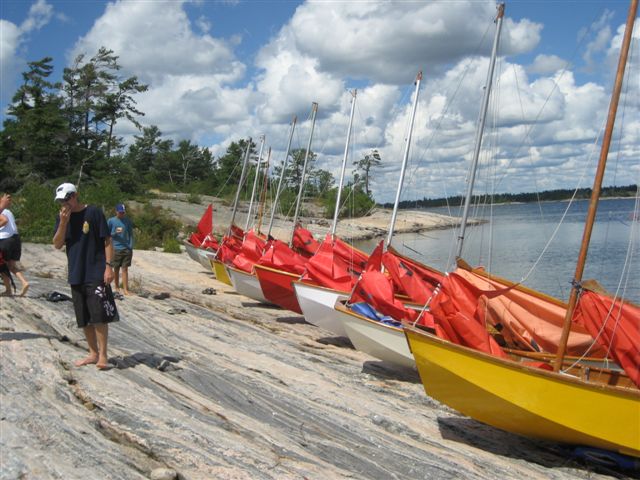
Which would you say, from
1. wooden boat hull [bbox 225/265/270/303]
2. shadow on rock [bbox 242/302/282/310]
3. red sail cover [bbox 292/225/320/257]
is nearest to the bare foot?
wooden boat hull [bbox 225/265/270/303]

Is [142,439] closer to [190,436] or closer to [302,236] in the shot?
[190,436]

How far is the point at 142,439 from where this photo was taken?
5488mm

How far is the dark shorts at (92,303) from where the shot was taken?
6773mm

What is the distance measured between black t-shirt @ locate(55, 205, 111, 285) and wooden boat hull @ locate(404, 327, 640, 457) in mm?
3747

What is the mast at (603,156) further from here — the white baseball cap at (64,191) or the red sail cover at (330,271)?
the white baseball cap at (64,191)

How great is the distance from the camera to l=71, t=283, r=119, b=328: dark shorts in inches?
267

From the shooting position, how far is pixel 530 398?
20.9ft

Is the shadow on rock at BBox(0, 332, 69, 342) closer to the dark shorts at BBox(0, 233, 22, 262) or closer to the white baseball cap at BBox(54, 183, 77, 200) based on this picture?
the white baseball cap at BBox(54, 183, 77, 200)

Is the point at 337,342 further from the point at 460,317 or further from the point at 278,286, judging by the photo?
the point at 460,317

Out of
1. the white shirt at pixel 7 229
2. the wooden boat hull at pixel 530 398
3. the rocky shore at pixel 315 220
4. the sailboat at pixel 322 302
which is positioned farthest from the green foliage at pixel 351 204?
the wooden boat hull at pixel 530 398

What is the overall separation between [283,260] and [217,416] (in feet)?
27.2

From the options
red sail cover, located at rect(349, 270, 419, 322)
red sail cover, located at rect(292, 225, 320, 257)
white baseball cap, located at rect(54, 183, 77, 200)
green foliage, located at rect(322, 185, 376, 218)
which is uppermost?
green foliage, located at rect(322, 185, 376, 218)

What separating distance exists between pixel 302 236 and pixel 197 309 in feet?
21.2

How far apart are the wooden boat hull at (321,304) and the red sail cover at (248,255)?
4057mm
